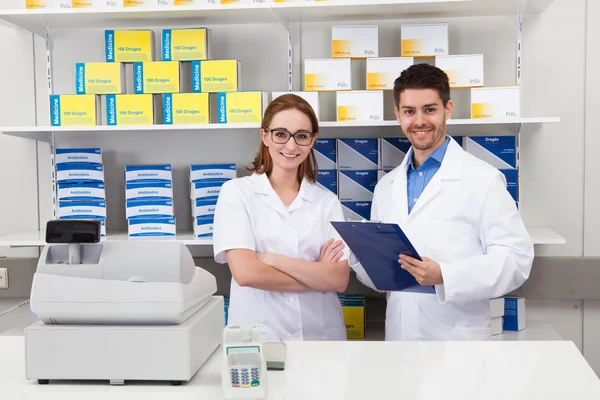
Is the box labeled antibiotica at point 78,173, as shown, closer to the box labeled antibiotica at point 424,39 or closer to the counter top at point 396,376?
the counter top at point 396,376

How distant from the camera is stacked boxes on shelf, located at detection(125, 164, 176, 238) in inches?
111

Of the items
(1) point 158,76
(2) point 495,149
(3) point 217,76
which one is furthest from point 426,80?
(1) point 158,76

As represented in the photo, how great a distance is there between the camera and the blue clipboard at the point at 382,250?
6.32ft

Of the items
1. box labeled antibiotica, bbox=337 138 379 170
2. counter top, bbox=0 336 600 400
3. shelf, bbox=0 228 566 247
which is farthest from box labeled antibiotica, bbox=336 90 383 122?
counter top, bbox=0 336 600 400

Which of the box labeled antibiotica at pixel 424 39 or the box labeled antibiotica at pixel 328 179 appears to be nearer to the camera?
the box labeled antibiotica at pixel 424 39

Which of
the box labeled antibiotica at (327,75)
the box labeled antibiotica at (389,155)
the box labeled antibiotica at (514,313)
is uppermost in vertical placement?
the box labeled antibiotica at (327,75)

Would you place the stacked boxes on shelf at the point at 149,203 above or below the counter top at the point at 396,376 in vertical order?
above

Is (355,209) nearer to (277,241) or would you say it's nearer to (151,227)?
(277,241)

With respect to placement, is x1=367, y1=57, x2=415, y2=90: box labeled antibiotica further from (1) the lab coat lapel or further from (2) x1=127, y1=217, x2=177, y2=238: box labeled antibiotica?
(2) x1=127, y1=217, x2=177, y2=238: box labeled antibiotica

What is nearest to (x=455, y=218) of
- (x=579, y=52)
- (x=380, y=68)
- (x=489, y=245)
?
(x=489, y=245)

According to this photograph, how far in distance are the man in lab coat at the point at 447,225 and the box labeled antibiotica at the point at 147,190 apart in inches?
37.0

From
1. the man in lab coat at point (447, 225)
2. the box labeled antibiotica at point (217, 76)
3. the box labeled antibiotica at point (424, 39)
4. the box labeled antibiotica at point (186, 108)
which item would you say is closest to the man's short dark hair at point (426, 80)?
the man in lab coat at point (447, 225)

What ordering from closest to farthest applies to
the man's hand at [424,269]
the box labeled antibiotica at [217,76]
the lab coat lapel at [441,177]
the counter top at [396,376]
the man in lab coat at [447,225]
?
the counter top at [396,376] → the man's hand at [424,269] → the man in lab coat at [447,225] → the lab coat lapel at [441,177] → the box labeled antibiotica at [217,76]

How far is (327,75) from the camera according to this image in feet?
8.73
